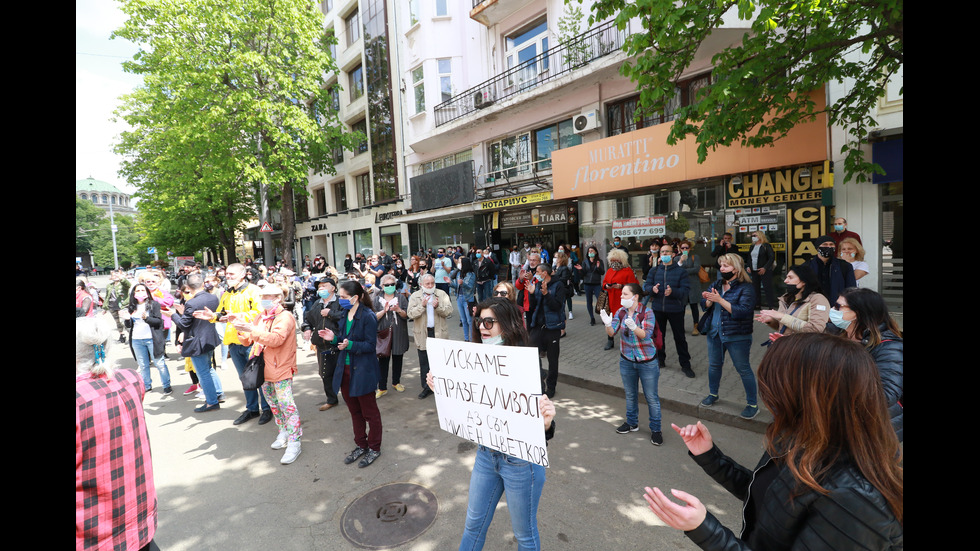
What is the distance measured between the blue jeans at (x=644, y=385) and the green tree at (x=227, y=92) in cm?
1860

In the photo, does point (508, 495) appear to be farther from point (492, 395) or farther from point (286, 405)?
point (286, 405)

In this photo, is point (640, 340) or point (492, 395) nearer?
point (492, 395)

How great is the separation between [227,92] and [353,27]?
10138 mm

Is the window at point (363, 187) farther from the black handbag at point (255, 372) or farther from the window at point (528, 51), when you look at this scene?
the black handbag at point (255, 372)

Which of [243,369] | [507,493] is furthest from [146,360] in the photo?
[507,493]

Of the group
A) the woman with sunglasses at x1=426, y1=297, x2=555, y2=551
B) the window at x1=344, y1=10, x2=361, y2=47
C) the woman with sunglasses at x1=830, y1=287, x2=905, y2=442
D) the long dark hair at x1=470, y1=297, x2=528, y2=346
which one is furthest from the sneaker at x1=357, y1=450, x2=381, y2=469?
the window at x1=344, y1=10, x2=361, y2=47

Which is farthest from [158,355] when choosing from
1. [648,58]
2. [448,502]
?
[648,58]

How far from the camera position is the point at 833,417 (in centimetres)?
138

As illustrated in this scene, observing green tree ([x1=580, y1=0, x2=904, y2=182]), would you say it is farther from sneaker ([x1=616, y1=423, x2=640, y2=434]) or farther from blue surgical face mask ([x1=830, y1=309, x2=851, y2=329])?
sneaker ([x1=616, y1=423, x2=640, y2=434])

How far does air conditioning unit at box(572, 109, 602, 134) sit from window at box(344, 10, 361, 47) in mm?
Answer: 17295

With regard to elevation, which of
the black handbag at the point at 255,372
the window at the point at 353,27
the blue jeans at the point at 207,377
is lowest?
the blue jeans at the point at 207,377

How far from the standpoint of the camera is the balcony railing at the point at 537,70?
40.2ft

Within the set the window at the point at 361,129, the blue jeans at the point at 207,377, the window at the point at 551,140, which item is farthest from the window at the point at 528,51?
the blue jeans at the point at 207,377
